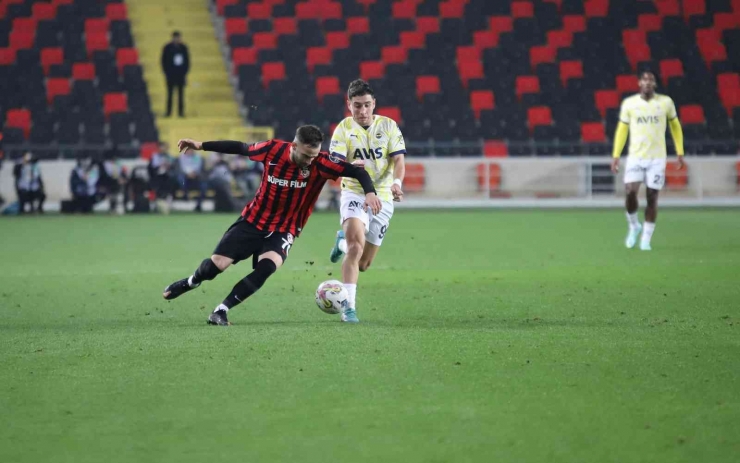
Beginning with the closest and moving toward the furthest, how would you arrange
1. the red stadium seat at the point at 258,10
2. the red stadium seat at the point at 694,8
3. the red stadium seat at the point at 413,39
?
the red stadium seat at the point at 413,39 < the red stadium seat at the point at 694,8 < the red stadium seat at the point at 258,10

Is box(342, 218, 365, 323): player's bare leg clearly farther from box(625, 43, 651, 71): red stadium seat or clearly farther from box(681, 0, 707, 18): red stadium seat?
box(681, 0, 707, 18): red stadium seat

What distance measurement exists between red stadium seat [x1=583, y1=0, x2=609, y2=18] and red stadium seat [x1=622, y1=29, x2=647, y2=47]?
809 mm

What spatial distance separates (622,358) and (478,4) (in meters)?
25.0

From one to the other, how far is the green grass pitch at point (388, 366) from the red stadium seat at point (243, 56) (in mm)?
16993

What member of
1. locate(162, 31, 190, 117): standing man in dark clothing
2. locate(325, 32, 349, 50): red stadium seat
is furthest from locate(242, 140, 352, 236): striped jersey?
locate(325, 32, 349, 50): red stadium seat

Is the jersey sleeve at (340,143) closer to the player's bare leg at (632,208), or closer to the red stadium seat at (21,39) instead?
the player's bare leg at (632,208)

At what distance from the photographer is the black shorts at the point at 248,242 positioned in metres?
8.13

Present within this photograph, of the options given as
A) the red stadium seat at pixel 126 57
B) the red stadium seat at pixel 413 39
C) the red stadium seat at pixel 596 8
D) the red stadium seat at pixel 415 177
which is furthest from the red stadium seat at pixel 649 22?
the red stadium seat at pixel 126 57

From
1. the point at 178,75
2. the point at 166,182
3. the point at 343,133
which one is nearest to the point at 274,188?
the point at 343,133

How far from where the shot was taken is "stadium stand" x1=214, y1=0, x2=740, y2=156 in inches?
1062

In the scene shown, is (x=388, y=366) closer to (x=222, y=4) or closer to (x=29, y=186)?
(x=29, y=186)

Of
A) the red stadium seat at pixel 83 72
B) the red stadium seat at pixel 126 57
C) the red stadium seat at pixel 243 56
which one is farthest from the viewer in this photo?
the red stadium seat at pixel 243 56

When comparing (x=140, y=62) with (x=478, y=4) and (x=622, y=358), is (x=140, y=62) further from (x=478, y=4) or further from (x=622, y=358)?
(x=622, y=358)

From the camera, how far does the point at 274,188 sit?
26.7 feet
